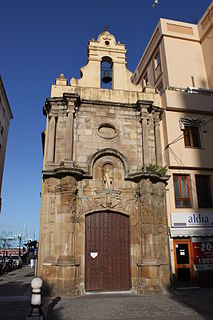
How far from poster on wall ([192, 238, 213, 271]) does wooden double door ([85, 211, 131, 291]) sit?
3.17 metres

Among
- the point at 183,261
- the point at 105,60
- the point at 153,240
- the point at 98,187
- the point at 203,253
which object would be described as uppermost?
the point at 105,60

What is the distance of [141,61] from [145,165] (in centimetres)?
1299

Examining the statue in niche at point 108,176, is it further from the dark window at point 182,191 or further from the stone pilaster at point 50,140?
the dark window at point 182,191

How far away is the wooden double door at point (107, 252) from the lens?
10.8m

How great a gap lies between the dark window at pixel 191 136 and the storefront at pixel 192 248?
3614mm

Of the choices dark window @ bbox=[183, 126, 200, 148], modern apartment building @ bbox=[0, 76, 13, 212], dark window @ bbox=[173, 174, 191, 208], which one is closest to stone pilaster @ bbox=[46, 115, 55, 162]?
dark window @ bbox=[173, 174, 191, 208]

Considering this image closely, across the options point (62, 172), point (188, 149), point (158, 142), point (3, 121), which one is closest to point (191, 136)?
point (188, 149)

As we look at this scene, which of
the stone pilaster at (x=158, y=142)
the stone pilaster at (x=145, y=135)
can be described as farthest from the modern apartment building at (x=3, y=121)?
the stone pilaster at (x=158, y=142)

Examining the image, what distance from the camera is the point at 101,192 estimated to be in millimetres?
11648

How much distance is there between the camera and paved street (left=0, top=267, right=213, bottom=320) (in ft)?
23.8

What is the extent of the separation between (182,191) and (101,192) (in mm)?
4146

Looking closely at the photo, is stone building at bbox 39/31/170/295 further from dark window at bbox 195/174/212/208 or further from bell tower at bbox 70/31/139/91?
dark window at bbox 195/174/212/208

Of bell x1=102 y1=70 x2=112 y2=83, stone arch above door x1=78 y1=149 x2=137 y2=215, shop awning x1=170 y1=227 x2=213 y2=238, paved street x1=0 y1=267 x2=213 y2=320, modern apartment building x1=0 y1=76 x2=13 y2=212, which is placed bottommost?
paved street x1=0 y1=267 x2=213 y2=320

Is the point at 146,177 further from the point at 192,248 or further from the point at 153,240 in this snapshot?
the point at 192,248
